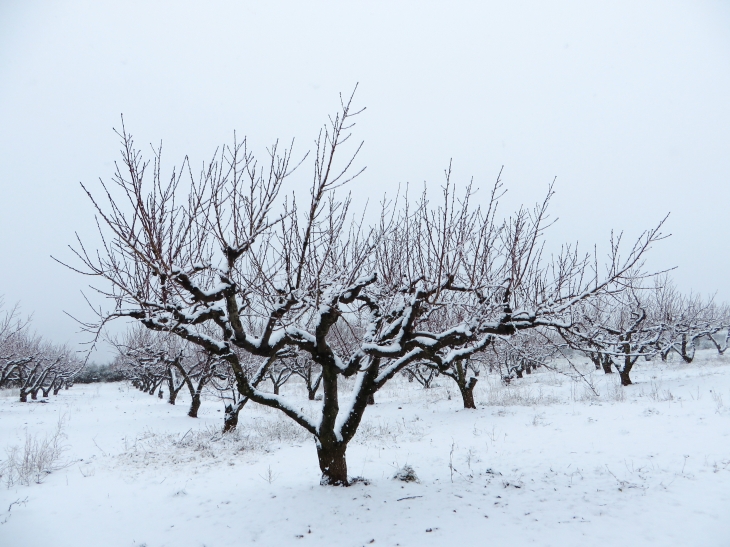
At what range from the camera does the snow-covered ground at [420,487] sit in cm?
436

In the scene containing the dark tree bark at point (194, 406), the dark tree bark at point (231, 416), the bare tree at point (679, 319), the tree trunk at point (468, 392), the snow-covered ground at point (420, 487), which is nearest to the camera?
the snow-covered ground at point (420, 487)

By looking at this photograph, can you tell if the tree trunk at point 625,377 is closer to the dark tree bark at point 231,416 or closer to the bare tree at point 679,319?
the bare tree at point 679,319

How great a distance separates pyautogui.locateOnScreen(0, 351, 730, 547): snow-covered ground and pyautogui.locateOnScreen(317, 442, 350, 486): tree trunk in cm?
24

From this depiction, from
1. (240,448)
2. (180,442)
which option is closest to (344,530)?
(240,448)

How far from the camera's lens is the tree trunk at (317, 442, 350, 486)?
5723 mm

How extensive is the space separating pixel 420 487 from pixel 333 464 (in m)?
1.39

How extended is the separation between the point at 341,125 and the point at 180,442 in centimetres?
962

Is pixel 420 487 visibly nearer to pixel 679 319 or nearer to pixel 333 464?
pixel 333 464

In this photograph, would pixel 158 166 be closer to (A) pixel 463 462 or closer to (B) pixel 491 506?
(B) pixel 491 506

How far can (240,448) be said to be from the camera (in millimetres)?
9148

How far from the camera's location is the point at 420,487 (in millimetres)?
5730

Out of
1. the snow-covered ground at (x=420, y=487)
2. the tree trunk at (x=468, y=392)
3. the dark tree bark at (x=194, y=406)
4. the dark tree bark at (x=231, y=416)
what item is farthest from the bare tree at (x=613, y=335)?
the dark tree bark at (x=194, y=406)

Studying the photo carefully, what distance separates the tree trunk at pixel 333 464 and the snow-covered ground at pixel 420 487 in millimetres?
244

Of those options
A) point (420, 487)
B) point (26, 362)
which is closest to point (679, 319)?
point (420, 487)
